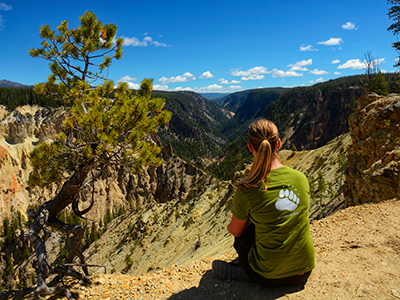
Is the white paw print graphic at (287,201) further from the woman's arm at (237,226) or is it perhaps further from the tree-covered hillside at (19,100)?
the tree-covered hillside at (19,100)

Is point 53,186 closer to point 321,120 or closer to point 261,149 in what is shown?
point 261,149

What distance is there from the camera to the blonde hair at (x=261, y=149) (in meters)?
2.87

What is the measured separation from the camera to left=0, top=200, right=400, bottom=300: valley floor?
3.45 metres

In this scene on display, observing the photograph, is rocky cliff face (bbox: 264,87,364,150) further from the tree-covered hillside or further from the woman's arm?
the tree-covered hillside

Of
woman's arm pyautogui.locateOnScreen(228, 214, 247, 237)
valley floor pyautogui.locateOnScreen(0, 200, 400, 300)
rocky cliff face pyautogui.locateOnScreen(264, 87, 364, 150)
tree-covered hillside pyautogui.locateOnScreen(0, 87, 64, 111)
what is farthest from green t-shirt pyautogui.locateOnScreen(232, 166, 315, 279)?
rocky cliff face pyautogui.locateOnScreen(264, 87, 364, 150)

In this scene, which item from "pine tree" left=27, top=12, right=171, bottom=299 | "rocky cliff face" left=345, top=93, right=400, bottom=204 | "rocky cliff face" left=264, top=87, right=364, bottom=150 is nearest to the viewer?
"pine tree" left=27, top=12, right=171, bottom=299

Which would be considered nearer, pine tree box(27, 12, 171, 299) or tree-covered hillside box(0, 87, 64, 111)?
pine tree box(27, 12, 171, 299)

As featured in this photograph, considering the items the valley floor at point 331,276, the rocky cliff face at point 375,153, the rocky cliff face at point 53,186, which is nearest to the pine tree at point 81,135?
the valley floor at point 331,276

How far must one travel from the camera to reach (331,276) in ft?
12.3

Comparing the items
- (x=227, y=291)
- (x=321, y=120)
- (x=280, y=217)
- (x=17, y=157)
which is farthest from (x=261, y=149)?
(x=321, y=120)

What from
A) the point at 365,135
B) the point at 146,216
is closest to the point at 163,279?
the point at 365,135

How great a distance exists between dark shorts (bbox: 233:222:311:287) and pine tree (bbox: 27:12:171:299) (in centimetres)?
334

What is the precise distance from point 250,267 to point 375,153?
8654 millimetres

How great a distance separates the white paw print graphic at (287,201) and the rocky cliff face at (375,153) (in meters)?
5.53
